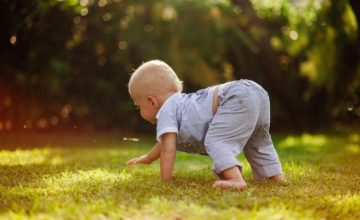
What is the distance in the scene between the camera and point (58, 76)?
7355 mm

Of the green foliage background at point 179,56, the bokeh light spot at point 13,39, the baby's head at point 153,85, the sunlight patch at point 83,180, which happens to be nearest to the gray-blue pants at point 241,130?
the baby's head at point 153,85

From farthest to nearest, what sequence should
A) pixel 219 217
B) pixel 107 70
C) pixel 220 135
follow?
pixel 107 70 → pixel 220 135 → pixel 219 217

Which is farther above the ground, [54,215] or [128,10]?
[128,10]

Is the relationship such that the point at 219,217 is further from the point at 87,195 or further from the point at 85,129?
the point at 85,129

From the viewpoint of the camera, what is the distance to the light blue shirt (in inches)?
120

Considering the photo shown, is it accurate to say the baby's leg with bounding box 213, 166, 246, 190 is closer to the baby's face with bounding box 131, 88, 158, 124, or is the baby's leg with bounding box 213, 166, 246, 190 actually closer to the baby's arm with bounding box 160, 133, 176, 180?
the baby's arm with bounding box 160, 133, 176, 180

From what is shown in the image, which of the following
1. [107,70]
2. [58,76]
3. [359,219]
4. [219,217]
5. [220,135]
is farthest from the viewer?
[107,70]

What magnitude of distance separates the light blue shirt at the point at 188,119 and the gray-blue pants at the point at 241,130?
0.09m

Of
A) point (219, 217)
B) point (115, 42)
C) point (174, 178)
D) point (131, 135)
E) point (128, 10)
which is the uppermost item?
→ point (128, 10)

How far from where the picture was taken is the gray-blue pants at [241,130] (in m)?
2.89

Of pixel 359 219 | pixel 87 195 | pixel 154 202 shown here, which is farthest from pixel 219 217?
pixel 87 195

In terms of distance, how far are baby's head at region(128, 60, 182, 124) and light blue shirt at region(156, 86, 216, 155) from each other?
0.29 feet

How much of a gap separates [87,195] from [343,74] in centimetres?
666

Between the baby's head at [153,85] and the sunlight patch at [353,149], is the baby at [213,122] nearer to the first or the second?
the baby's head at [153,85]
